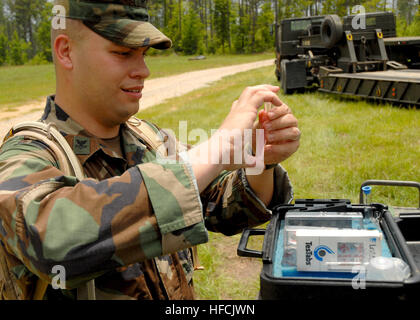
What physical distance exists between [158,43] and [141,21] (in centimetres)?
10

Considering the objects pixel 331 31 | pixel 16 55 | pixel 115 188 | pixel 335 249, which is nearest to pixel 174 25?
pixel 115 188

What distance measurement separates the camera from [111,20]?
4.82 feet

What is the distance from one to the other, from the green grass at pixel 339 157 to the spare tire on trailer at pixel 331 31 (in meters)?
1.61

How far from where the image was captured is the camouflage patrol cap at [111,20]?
1.46m

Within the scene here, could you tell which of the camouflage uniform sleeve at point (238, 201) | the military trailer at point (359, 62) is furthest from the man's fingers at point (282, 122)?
Result: the military trailer at point (359, 62)

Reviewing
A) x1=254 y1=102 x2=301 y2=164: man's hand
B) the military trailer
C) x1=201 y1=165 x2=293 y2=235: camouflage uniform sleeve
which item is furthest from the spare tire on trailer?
x1=254 y1=102 x2=301 y2=164: man's hand

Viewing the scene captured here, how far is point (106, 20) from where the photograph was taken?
4.81 ft

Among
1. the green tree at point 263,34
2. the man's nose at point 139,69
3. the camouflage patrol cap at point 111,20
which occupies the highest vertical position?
the green tree at point 263,34

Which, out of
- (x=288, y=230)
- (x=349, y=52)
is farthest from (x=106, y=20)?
(x=349, y=52)

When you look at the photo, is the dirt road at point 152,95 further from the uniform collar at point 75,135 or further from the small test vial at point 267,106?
the small test vial at point 267,106

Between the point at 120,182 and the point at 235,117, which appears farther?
the point at 235,117
